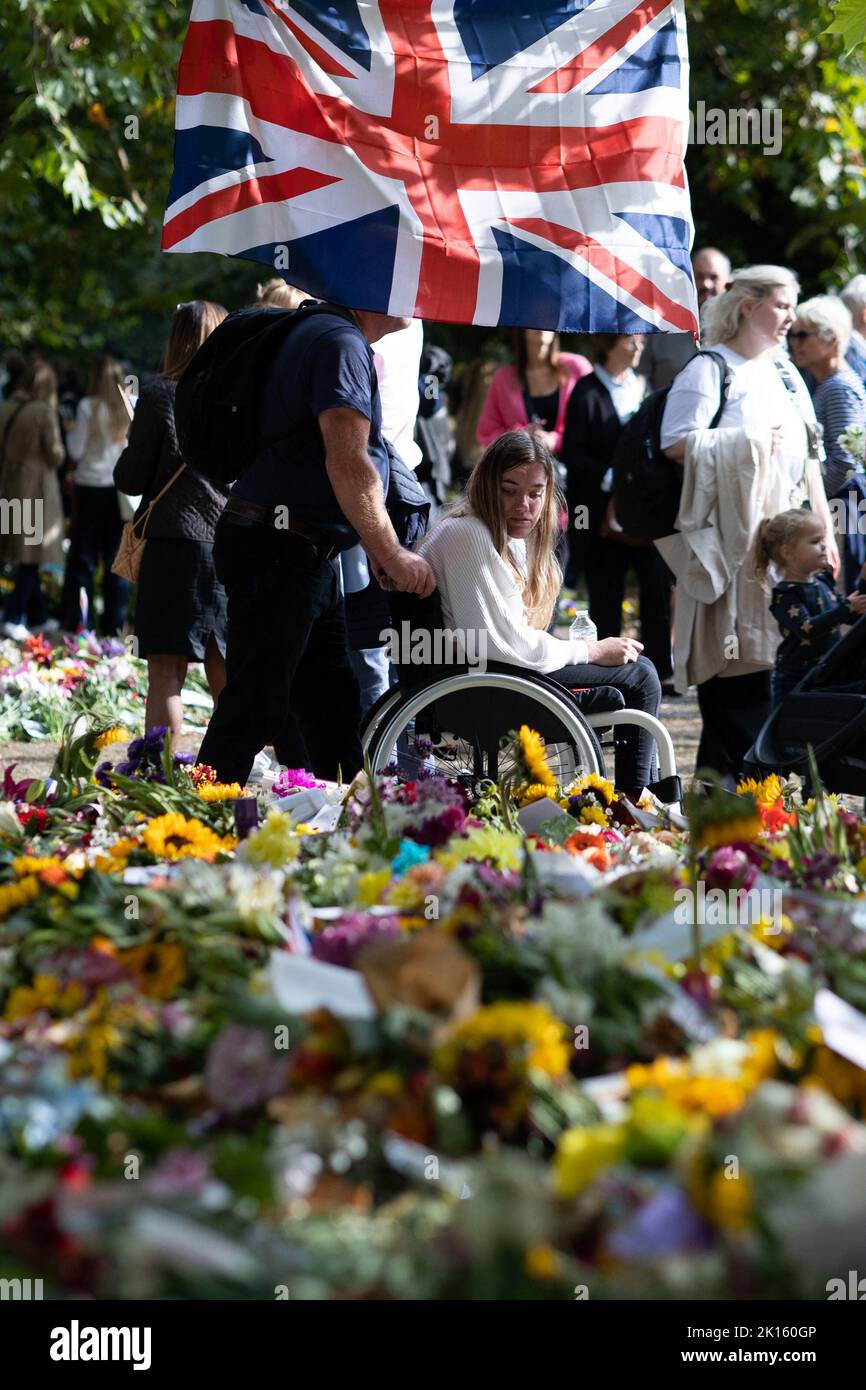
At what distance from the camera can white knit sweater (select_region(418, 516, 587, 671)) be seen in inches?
187

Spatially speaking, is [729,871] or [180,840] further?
[180,840]

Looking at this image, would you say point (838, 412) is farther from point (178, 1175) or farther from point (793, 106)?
point (793, 106)

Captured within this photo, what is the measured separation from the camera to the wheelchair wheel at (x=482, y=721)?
4527mm

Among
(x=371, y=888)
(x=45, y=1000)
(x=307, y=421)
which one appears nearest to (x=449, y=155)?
(x=307, y=421)

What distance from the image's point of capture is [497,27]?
4699 mm

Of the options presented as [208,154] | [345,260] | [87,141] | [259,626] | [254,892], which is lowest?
[254,892]

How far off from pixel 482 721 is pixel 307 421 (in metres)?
0.92

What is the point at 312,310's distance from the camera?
4.42 metres

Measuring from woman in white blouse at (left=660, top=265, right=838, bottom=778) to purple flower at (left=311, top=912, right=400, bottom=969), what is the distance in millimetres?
3951

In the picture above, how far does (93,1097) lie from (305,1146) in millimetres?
233
